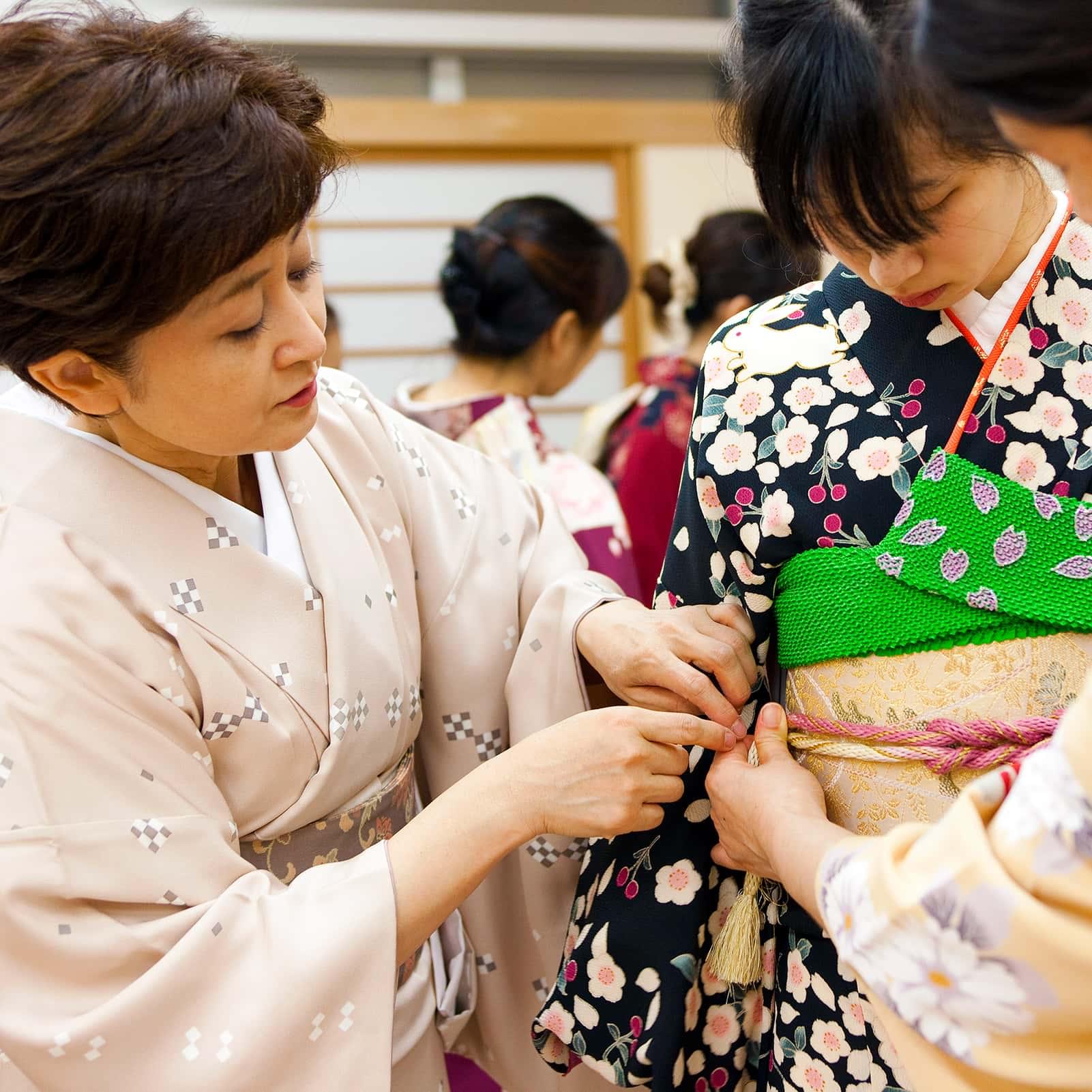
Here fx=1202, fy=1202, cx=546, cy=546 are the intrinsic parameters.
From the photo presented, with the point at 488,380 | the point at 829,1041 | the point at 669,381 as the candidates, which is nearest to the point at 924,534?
the point at 829,1041

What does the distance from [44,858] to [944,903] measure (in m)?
0.68

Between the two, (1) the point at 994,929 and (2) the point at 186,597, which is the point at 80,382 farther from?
(1) the point at 994,929

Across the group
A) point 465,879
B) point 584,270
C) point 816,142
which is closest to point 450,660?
point 465,879

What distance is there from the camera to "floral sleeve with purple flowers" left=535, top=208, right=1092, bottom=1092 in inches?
39.1

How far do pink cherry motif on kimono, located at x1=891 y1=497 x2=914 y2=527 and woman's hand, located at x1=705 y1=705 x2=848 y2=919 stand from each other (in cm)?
22

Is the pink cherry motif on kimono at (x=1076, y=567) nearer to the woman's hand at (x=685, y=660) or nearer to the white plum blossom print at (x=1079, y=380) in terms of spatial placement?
the white plum blossom print at (x=1079, y=380)

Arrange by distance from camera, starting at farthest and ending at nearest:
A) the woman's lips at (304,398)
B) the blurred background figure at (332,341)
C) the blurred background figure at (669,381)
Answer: the blurred background figure at (332,341)
the blurred background figure at (669,381)
the woman's lips at (304,398)

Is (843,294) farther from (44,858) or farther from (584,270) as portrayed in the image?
(584,270)

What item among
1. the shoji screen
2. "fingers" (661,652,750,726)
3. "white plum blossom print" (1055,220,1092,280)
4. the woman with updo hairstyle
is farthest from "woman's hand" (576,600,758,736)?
the shoji screen

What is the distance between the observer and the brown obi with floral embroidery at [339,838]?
46.1 inches

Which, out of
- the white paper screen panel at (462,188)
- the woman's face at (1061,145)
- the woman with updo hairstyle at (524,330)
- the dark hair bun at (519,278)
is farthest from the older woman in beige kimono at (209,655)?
the white paper screen panel at (462,188)

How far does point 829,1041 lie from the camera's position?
1.09 meters

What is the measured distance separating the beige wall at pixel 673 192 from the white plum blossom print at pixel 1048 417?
4161mm

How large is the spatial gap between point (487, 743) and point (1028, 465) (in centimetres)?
68
